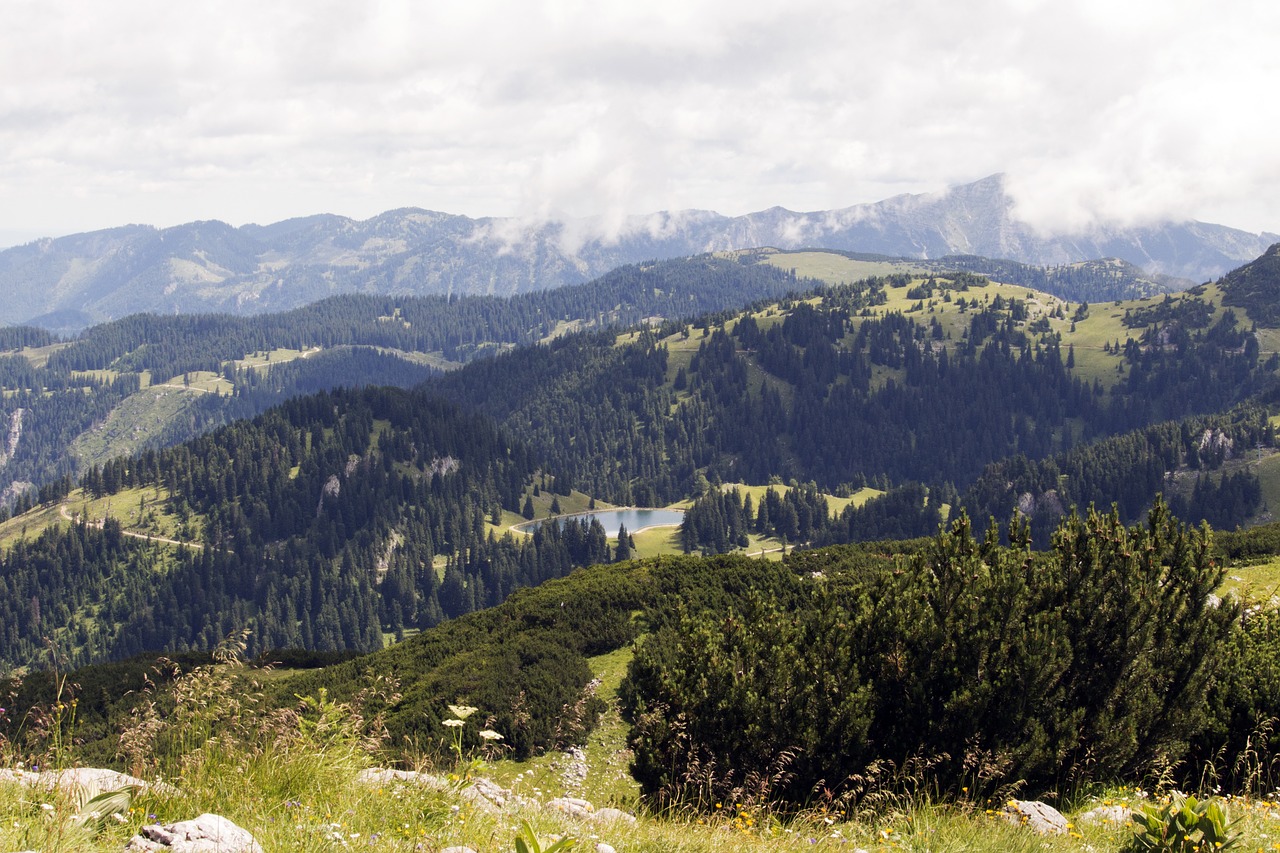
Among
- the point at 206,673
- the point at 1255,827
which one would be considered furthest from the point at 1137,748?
the point at 206,673

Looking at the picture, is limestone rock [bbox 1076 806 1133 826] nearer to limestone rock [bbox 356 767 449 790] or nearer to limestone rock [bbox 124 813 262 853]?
limestone rock [bbox 356 767 449 790]

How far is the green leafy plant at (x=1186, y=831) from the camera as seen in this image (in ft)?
42.1

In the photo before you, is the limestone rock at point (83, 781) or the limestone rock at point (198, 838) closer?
the limestone rock at point (198, 838)

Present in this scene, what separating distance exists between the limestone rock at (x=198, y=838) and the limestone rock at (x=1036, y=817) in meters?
12.0

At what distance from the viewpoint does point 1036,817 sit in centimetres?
1805

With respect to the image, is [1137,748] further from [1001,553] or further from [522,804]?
[522,804]

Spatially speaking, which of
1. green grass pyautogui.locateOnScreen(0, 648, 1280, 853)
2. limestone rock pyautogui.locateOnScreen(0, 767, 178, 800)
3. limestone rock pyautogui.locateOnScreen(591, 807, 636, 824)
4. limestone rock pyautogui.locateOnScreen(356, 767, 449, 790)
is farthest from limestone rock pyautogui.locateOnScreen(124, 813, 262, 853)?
limestone rock pyautogui.locateOnScreen(591, 807, 636, 824)

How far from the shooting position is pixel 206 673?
15508 millimetres

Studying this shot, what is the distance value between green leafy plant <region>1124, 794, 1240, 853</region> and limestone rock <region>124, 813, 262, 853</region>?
39.8 feet

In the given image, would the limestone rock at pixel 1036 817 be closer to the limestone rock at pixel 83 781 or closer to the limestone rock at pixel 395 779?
the limestone rock at pixel 395 779

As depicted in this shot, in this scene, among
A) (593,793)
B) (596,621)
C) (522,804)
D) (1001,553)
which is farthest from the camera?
(596,621)

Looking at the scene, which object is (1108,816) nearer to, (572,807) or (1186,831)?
(1186,831)

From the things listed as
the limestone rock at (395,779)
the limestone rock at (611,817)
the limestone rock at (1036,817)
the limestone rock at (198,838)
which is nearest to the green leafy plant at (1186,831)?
the limestone rock at (1036,817)

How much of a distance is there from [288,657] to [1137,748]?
88394mm
